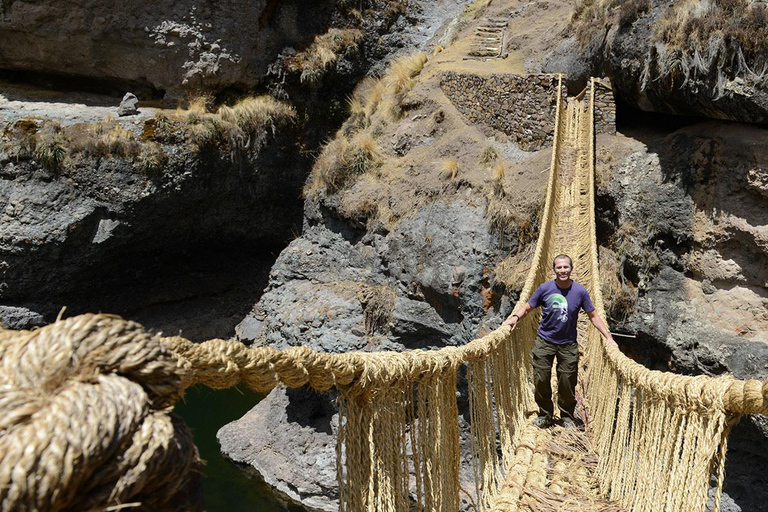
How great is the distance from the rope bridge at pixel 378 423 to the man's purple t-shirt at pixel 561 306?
0.26m

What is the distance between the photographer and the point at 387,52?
40.7 ft

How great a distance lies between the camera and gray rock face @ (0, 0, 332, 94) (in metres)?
9.78

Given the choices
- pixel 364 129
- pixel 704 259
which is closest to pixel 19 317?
pixel 364 129

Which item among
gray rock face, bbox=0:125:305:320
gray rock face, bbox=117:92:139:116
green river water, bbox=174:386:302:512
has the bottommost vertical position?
green river water, bbox=174:386:302:512

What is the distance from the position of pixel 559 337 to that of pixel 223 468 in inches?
242

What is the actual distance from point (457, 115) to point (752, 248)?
4824 mm

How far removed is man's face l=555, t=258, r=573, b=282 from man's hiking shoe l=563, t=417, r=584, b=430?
3.21 ft

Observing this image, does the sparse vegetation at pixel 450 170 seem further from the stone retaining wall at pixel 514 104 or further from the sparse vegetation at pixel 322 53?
the sparse vegetation at pixel 322 53

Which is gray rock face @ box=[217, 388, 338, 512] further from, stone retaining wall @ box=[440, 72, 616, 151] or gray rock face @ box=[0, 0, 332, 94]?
gray rock face @ box=[0, 0, 332, 94]

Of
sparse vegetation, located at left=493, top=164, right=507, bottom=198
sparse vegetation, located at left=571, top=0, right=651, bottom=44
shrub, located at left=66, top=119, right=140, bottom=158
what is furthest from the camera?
shrub, located at left=66, top=119, right=140, bottom=158

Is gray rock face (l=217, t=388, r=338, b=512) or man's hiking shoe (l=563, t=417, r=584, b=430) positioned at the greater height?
man's hiking shoe (l=563, t=417, r=584, b=430)

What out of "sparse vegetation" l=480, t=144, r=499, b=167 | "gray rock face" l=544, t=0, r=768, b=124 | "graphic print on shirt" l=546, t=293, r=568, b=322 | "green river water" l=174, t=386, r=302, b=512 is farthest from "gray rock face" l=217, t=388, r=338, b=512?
"gray rock face" l=544, t=0, r=768, b=124

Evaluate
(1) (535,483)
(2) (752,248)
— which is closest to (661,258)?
(2) (752,248)

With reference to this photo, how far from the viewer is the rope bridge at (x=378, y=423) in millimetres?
Answer: 743
